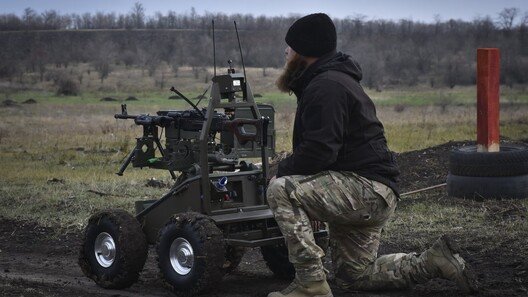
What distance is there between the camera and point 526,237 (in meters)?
9.10

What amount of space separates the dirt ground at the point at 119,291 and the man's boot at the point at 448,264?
0.28 meters

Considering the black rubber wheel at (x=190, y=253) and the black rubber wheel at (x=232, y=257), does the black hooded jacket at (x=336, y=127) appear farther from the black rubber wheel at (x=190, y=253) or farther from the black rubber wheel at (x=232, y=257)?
the black rubber wheel at (x=232, y=257)

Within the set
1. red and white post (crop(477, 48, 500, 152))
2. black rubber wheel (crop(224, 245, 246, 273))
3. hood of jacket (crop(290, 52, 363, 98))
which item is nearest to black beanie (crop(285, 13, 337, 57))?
hood of jacket (crop(290, 52, 363, 98))

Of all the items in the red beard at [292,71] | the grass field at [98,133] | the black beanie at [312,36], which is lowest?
the grass field at [98,133]

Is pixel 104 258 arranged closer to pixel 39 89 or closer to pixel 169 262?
pixel 169 262

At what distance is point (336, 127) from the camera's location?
6422 mm

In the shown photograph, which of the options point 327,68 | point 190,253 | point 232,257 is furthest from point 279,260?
point 327,68

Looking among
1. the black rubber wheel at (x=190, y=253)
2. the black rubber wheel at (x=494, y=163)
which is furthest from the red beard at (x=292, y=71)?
the black rubber wheel at (x=494, y=163)

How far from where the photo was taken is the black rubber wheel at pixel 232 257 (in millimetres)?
7664

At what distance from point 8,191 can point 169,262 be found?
723cm

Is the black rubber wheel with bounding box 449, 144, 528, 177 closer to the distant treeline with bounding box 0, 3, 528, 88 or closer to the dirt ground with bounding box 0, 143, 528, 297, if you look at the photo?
the dirt ground with bounding box 0, 143, 528, 297

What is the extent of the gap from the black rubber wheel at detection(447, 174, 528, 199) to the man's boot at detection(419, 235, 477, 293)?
4820 mm

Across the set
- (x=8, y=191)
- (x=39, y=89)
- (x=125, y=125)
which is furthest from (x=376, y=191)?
(x=39, y=89)

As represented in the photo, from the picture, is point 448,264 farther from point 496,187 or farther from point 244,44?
point 244,44
